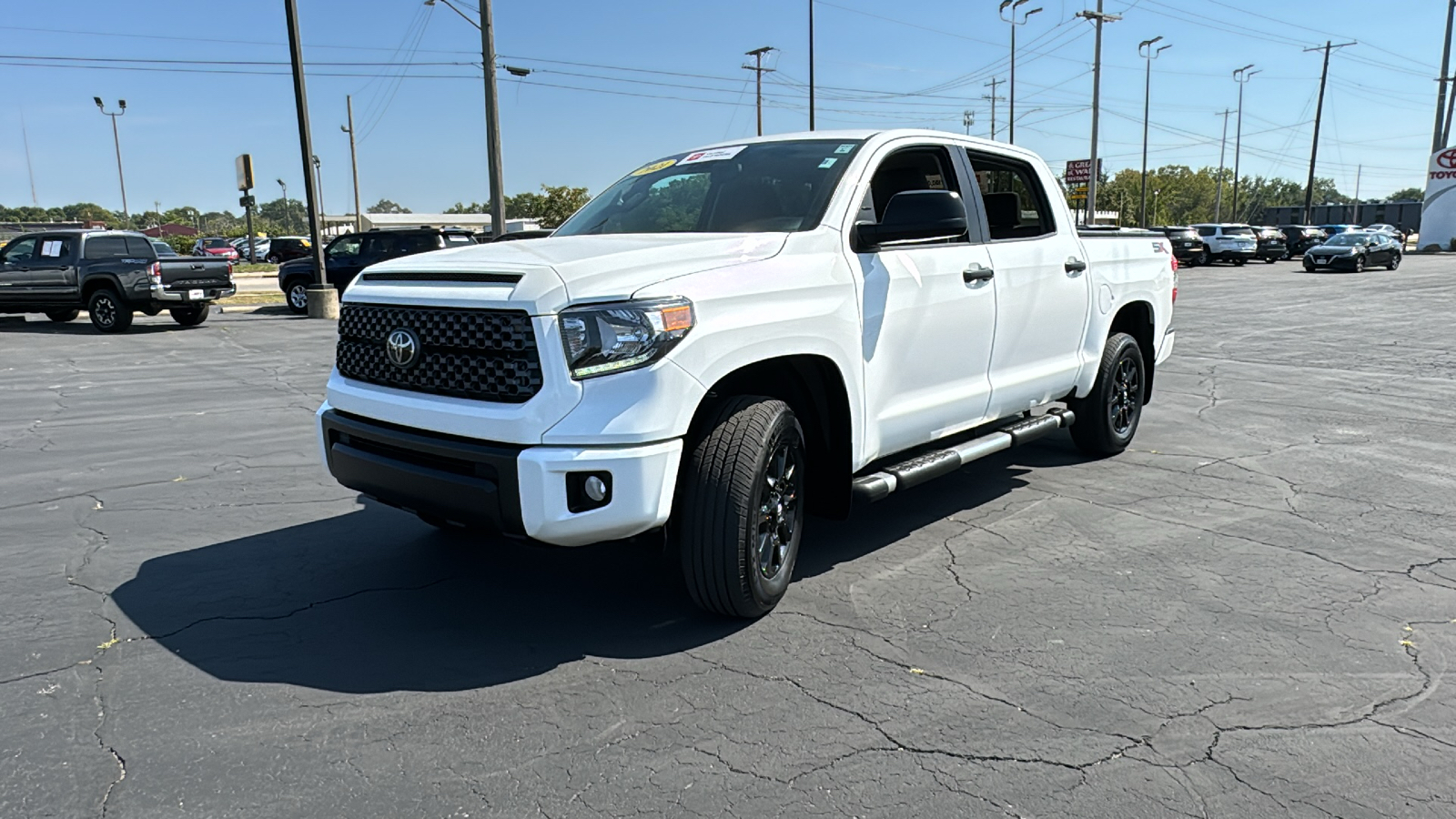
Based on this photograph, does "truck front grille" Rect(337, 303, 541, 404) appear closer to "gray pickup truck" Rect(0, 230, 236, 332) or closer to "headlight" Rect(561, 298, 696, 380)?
"headlight" Rect(561, 298, 696, 380)

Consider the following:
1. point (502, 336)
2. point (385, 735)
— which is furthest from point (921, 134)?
point (385, 735)

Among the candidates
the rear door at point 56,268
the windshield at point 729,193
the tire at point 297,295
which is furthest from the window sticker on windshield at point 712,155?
the tire at point 297,295

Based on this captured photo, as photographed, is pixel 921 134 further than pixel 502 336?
Yes

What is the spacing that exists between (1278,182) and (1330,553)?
697 ft

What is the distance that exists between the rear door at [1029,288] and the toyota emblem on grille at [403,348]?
2.91 metres

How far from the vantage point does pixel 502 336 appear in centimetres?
349

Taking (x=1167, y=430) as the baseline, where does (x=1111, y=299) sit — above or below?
above

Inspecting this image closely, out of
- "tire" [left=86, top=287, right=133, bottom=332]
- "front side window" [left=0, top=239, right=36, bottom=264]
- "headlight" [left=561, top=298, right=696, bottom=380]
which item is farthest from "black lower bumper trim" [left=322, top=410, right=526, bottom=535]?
"front side window" [left=0, top=239, right=36, bottom=264]

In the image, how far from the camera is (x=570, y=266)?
351 centimetres

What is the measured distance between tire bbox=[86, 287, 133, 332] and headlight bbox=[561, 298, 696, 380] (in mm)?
16598

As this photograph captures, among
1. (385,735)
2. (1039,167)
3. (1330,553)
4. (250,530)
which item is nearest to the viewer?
(385,735)

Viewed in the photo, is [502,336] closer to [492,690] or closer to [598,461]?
[598,461]

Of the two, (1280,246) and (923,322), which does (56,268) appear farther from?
(1280,246)

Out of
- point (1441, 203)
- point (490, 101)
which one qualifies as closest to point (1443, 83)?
point (1441, 203)
